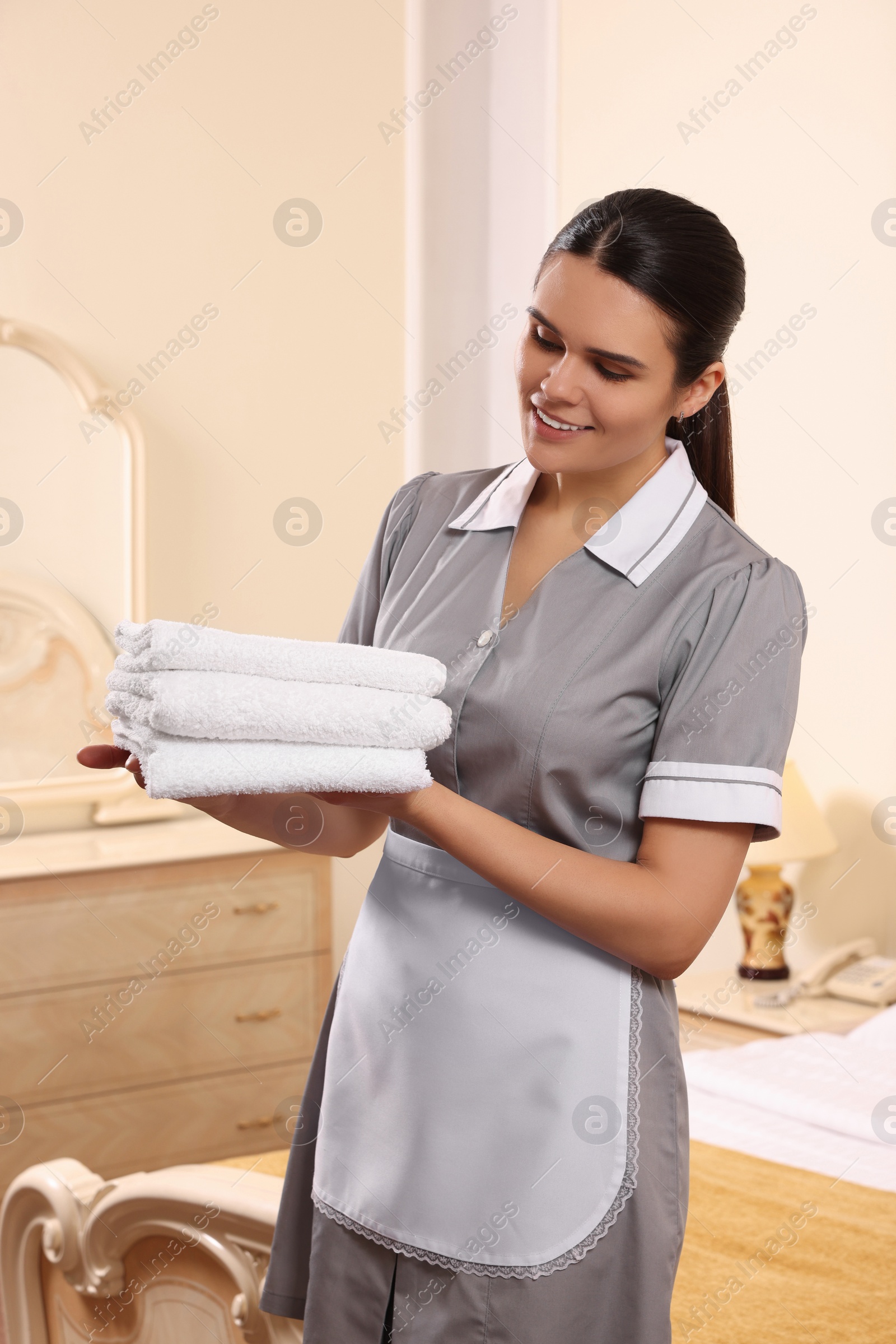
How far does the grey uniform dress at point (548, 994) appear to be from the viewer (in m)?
0.89

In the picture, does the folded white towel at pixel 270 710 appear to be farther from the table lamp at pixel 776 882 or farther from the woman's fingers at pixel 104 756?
the table lamp at pixel 776 882

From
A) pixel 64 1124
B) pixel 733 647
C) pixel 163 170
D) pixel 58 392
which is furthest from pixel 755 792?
pixel 163 170

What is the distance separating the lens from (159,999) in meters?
2.54

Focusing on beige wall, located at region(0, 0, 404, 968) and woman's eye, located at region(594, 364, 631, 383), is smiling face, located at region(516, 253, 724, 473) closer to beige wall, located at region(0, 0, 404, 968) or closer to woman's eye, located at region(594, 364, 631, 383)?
woman's eye, located at region(594, 364, 631, 383)

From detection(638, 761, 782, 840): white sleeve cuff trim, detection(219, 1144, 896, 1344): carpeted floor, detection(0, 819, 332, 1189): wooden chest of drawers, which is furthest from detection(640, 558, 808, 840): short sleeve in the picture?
detection(0, 819, 332, 1189): wooden chest of drawers

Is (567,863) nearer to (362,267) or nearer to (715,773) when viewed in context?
(715,773)

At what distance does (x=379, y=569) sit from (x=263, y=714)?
0.40 metres

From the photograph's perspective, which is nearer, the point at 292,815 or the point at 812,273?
the point at 292,815

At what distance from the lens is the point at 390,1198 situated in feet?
3.05

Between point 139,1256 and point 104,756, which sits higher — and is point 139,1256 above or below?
below

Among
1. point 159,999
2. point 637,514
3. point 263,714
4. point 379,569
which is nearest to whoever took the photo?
point 263,714

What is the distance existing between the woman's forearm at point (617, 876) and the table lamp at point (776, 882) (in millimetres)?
1922

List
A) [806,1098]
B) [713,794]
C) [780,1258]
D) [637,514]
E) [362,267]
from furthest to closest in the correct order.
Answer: [362,267]
[806,1098]
[780,1258]
[637,514]
[713,794]

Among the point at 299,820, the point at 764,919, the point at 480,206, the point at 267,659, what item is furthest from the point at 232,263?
the point at 267,659
